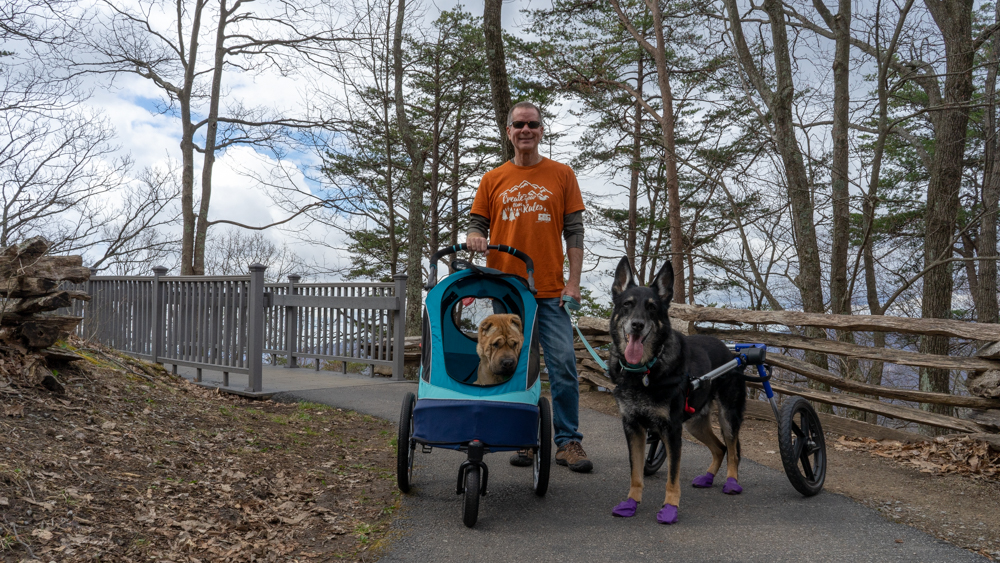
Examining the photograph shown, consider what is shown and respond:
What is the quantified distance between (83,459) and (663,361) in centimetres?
350

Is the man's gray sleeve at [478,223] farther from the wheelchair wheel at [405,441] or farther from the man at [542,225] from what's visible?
the wheelchair wheel at [405,441]

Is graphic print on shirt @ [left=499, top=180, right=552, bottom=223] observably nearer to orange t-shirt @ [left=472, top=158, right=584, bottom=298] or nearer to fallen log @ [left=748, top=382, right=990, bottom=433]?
orange t-shirt @ [left=472, top=158, right=584, bottom=298]

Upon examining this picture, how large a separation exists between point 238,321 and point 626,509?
607 centimetres

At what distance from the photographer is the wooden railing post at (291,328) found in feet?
34.8

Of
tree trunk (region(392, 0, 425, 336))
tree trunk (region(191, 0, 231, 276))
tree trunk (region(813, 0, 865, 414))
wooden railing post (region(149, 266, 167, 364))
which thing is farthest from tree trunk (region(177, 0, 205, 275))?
tree trunk (region(813, 0, 865, 414))

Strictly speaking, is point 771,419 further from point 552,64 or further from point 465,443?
point 552,64

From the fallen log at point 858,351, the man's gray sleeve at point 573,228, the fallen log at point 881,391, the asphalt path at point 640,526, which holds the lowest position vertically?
the asphalt path at point 640,526

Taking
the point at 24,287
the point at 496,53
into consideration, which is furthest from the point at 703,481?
the point at 496,53

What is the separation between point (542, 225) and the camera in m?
4.48

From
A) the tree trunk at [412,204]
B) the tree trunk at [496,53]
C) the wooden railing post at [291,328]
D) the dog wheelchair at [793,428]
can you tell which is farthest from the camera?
the tree trunk at [412,204]

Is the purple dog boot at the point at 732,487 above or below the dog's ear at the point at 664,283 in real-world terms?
A: below

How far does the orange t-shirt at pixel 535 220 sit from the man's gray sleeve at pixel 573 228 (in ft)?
0.27

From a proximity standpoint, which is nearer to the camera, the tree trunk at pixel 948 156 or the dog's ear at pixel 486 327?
the dog's ear at pixel 486 327

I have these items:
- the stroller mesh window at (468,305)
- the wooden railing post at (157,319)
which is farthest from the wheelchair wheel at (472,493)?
the wooden railing post at (157,319)
